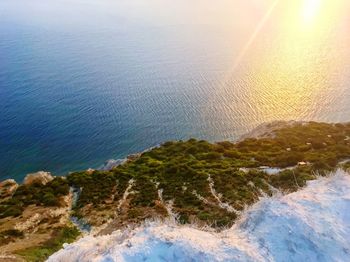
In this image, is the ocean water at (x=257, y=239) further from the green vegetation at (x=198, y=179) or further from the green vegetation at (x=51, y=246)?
the green vegetation at (x=198, y=179)

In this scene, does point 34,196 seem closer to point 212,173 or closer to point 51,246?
point 51,246

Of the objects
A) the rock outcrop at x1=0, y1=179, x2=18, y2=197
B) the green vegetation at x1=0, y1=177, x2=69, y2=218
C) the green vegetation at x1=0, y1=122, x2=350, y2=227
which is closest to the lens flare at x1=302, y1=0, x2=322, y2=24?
the green vegetation at x1=0, y1=122, x2=350, y2=227

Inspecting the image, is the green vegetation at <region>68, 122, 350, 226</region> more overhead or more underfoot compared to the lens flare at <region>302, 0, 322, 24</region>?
more underfoot

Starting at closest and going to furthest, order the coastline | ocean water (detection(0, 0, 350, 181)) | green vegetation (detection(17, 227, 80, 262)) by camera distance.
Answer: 1. green vegetation (detection(17, 227, 80, 262))
2. the coastline
3. ocean water (detection(0, 0, 350, 181))

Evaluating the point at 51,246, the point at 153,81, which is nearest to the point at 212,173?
the point at 51,246

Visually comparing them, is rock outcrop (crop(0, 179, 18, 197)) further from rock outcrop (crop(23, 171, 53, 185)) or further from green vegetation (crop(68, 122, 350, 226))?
green vegetation (crop(68, 122, 350, 226))
